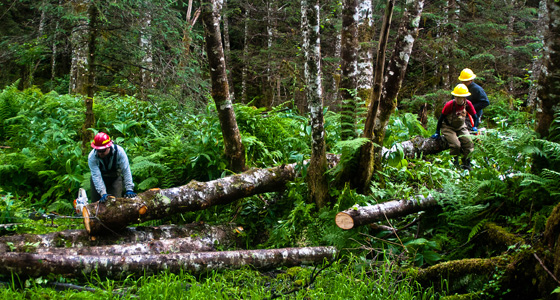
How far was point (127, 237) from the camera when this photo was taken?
19.4 feet

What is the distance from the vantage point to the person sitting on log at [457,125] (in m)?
7.46

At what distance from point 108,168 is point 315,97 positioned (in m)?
3.63

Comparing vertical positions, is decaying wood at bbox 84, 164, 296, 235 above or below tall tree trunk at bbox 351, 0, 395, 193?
below

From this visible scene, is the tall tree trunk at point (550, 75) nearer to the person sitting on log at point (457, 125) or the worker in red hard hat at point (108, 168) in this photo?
the person sitting on log at point (457, 125)

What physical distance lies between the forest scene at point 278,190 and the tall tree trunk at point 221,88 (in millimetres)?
25

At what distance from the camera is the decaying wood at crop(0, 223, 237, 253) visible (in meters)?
5.10

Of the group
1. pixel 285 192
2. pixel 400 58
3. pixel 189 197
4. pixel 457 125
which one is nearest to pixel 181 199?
pixel 189 197

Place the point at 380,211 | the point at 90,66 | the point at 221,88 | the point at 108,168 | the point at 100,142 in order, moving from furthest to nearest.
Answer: the point at 90,66
the point at 221,88
the point at 108,168
the point at 100,142
the point at 380,211

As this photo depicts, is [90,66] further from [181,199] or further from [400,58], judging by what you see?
[400,58]

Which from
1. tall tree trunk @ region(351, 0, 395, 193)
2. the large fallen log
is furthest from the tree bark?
the large fallen log

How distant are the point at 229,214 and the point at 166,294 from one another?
3.06 m

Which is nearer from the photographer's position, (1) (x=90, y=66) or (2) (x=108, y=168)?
(2) (x=108, y=168)

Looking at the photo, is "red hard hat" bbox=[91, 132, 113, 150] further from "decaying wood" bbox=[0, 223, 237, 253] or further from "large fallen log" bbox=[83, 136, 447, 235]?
"decaying wood" bbox=[0, 223, 237, 253]

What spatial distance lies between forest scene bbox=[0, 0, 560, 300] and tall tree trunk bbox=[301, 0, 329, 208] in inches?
1.0
